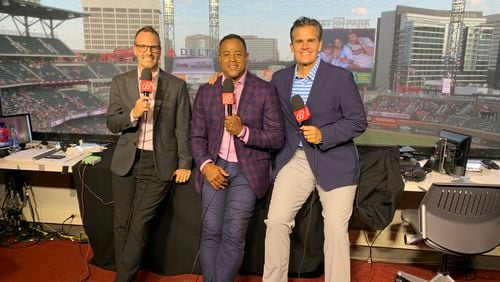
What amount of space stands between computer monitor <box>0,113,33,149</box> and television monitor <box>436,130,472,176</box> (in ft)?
10.6

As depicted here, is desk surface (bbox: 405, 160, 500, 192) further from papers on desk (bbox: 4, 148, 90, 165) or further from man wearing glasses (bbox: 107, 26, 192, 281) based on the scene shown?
papers on desk (bbox: 4, 148, 90, 165)

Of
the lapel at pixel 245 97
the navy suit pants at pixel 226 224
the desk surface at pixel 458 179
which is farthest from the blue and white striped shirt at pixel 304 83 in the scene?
the desk surface at pixel 458 179

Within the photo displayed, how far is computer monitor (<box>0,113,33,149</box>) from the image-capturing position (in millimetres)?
2930

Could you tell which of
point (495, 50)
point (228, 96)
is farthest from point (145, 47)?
point (495, 50)

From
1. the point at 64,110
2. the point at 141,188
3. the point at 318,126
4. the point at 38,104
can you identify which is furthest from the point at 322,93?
the point at 38,104

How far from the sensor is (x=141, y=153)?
2244mm

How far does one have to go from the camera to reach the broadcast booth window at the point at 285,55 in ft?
9.05

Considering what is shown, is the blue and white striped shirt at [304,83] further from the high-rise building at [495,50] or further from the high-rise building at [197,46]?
the high-rise building at [495,50]

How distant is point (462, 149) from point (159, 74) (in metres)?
2.02

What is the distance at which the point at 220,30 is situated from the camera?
2959mm

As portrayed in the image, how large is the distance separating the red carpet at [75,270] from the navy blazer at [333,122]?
0.92 m

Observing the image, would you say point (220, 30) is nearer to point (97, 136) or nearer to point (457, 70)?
point (97, 136)

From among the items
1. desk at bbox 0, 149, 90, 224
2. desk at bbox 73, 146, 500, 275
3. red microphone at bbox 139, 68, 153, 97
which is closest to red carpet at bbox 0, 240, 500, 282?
desk at bbox 73, 146, 500, 275

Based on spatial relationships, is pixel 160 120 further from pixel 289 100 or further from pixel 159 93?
pixel 289 100
